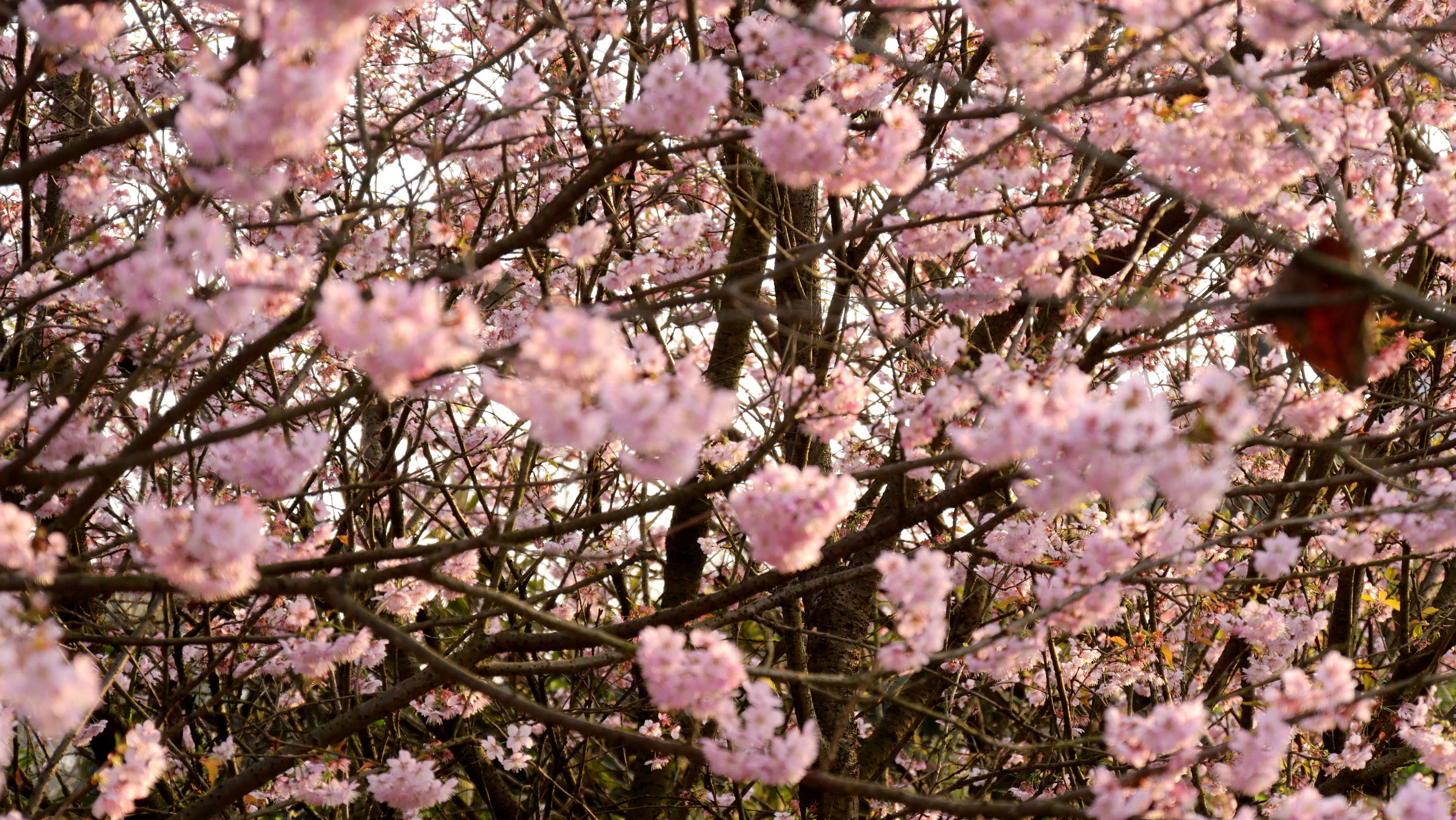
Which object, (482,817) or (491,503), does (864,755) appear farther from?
(482,817)

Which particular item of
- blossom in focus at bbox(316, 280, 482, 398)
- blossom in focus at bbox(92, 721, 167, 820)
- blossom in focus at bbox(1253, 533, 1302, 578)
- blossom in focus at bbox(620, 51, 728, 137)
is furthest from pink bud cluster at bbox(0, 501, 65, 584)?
blossom in focus at bbox(1253, 533, 1302, 578)

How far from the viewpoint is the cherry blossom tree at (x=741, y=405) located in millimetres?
2475

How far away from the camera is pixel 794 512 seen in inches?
105

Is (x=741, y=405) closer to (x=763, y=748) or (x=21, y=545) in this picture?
(x=763, y=748)

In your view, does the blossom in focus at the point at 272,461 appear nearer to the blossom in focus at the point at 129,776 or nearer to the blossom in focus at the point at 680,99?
the blossom in focus at the point at 129,776

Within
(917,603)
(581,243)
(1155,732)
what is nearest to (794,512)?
(917,603)

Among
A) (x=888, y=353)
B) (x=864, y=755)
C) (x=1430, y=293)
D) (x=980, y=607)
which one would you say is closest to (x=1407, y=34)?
(x=888, y=353)

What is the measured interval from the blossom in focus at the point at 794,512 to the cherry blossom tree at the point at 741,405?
0.04ft

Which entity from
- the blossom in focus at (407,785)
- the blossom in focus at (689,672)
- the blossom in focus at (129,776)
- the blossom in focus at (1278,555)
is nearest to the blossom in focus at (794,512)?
the blossom in focus at (689,672)

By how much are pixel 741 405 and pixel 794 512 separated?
8.24ft

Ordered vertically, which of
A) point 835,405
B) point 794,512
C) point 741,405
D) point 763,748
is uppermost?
point 741,405

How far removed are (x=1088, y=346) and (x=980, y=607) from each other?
217 cm

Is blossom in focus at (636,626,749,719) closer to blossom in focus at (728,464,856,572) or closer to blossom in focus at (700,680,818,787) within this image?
blossom in focus at (700,680,818,787)

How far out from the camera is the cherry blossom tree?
2.47m
